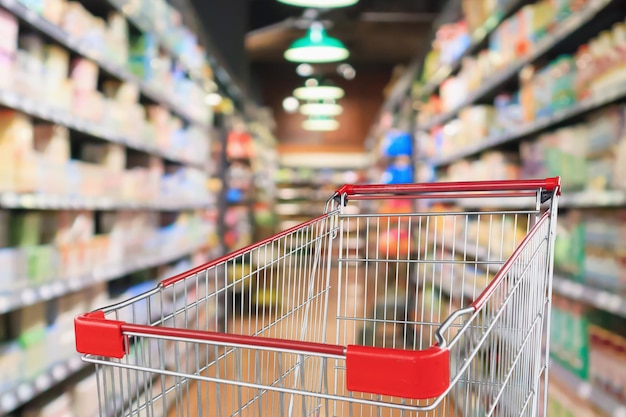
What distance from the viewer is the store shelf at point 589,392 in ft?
6.48

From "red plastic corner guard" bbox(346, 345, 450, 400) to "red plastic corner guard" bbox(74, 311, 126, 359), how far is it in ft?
Result: 1.30

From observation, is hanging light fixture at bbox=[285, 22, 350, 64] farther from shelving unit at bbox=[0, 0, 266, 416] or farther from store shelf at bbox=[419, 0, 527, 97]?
store shelf at bbox=[419, 0, 527, 97]

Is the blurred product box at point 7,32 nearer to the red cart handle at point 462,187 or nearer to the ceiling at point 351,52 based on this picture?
the red cart handle at point 462,187

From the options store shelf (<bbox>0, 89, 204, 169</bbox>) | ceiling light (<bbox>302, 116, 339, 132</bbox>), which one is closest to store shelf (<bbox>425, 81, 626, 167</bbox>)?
store shelf (<bbox>0, 89, 204, 169</bbox>)

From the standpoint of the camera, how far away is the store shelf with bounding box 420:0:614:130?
7.10 ft

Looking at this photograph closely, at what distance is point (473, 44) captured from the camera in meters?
4.02

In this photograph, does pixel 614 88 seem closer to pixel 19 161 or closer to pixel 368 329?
pixel 19 161

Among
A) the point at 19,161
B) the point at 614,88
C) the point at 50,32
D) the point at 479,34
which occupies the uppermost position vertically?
the point at 479,34

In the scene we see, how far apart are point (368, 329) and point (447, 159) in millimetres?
1426

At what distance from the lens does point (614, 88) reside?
6.68 feet

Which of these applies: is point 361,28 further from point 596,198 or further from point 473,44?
point 596,198

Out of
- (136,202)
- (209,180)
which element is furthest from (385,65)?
(136,202)

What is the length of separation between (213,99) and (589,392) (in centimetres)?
457

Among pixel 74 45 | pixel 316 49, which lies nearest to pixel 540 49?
pixel 74 45
